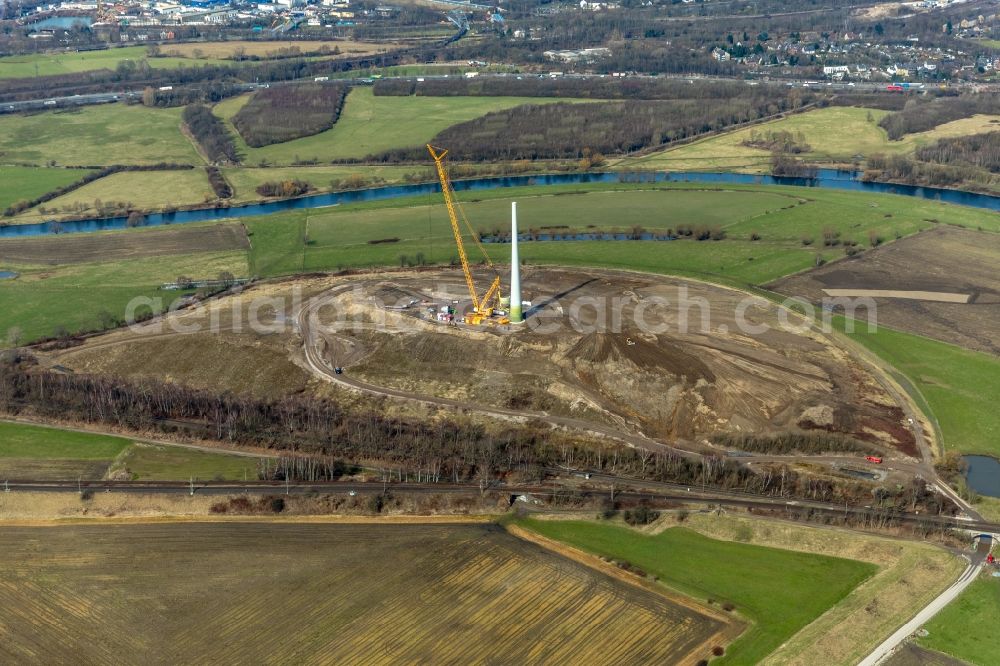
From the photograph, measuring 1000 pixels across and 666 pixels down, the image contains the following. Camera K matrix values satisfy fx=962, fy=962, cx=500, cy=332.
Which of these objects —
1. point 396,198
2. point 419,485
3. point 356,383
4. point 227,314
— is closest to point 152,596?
point 419,485

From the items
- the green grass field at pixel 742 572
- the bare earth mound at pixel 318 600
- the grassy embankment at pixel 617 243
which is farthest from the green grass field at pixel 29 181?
the green grass field at pixel 742 572

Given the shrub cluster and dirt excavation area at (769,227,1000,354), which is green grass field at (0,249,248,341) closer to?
the shrub cluster

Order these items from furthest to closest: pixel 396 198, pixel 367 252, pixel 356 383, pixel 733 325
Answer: pixel 396 198
pixel 367 252
pixel 733 325
pixel 356 383

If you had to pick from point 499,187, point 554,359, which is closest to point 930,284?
point 554,359

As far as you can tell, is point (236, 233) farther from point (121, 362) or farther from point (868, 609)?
point (868, 609)

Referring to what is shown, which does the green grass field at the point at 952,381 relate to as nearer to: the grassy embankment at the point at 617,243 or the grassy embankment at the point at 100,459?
the grassy embankment at the point at 617,243
